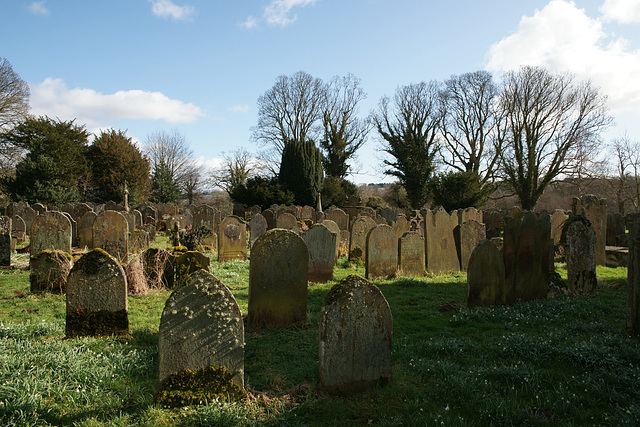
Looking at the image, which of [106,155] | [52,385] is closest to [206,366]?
[52,385]

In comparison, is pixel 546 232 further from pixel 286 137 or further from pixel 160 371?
pixel 286 137

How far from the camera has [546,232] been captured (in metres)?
7.17

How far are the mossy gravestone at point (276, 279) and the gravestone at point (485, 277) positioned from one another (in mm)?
2896

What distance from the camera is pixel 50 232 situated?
9367mm

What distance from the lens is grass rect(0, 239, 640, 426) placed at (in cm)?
312

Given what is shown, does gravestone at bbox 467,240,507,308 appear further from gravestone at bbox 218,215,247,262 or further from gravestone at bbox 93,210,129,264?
gravestone at bbox 93,210,129,264

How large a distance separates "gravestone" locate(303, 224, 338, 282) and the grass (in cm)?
304

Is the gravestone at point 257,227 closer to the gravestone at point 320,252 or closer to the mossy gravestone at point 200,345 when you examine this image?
the gravestone at point 320,252

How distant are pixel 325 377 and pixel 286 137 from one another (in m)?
37.2

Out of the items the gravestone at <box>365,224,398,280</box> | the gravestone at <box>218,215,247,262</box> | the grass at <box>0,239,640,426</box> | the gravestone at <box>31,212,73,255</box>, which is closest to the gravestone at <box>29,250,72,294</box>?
the grass at <box>0,239,640,426</box>

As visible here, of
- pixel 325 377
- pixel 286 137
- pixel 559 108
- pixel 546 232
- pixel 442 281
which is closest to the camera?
pixel 325 377

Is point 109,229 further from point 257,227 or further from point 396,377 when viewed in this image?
point 396,377

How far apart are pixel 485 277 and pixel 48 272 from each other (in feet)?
26.0

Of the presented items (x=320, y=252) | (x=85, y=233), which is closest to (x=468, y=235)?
(x=320, y=252)
